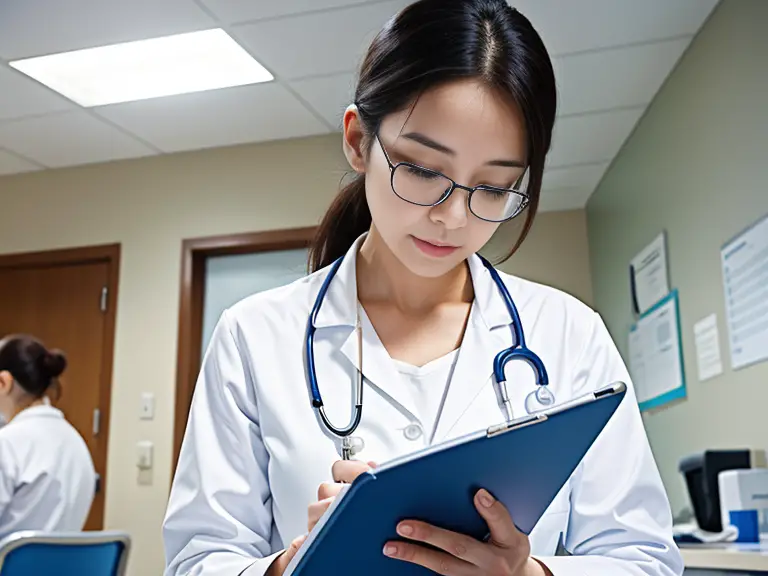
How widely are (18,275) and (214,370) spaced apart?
3.47 meters

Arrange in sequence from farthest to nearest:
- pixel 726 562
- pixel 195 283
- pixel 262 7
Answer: pixel 195 283, pixel 262 7, pixel 726 562

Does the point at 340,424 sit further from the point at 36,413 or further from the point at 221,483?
the point at 36,413

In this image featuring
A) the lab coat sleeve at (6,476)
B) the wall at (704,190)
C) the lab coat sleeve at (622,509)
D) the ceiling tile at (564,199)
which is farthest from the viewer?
the ceiling tile at (564,199)

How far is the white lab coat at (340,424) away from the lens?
0.89 metres

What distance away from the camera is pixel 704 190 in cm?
280

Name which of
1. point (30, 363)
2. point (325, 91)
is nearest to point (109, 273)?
point (30, 363)

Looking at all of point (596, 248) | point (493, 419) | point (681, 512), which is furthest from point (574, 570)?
point (596, 248)

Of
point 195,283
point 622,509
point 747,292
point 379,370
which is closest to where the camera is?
point 622,509

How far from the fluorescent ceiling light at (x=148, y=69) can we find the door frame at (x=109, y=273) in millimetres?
818

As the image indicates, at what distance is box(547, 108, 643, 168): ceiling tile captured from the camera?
3.45m

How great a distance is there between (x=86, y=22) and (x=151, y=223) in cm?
128

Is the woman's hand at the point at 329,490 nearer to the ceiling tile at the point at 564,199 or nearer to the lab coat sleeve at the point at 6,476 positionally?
the lab coat sleeve at the point at 6,476

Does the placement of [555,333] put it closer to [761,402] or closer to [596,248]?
[761,402]

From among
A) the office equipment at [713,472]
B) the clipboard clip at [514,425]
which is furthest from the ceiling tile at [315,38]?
the clipboard clip at [514,425]
